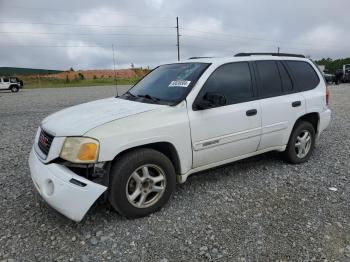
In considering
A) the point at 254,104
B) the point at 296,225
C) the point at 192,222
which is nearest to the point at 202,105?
the point at 254,104

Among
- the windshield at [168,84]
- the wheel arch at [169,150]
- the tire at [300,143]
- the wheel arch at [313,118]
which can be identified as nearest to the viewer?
the wheel arch at [169,150]

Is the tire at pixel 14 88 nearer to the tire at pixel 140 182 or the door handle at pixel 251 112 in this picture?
the door handle at pixel 251 112

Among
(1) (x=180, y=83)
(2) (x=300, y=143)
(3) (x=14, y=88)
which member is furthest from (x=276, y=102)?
(3) (x=14, y=88)

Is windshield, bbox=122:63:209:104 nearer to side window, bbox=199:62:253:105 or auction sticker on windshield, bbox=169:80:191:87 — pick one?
auction sticker on windshield, bbox=169:80:191:87

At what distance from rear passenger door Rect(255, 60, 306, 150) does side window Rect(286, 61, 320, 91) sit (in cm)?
15

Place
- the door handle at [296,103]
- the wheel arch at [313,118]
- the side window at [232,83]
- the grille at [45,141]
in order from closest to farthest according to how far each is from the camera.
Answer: the grille at [45,141] → the side window at [232,83] → the door handle at [296,103] → the wheel arch at [313,118]

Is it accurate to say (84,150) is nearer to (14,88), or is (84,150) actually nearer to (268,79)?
(268,79)

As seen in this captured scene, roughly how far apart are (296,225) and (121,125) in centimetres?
204

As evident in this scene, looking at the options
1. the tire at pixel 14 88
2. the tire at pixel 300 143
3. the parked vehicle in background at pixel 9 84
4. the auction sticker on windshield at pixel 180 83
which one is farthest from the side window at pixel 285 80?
the tire at pixel 14 88

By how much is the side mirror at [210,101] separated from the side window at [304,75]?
5.96 feet

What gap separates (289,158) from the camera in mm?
5027

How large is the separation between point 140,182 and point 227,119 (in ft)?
4.35

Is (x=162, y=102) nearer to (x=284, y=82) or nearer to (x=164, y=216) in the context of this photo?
(x=164, y=216)

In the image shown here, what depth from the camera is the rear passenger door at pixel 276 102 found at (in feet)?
14.6
